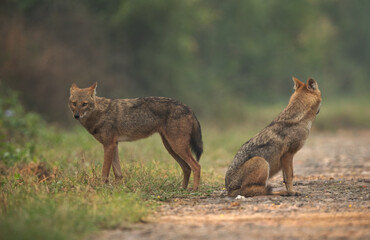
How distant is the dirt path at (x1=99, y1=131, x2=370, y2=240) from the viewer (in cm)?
526

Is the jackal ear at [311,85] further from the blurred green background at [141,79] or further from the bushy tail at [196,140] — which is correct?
the blurred green background at [141,79]

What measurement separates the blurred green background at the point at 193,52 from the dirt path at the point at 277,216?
1159 cm

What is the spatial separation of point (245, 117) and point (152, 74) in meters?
4.94

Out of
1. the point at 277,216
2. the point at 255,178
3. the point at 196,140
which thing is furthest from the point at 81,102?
the point at 277,216

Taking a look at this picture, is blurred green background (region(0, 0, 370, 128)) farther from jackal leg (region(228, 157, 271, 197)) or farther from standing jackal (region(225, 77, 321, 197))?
jackal leg (region(228, 157, 271, 197))

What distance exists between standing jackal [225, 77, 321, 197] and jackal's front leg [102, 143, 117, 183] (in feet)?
6.26

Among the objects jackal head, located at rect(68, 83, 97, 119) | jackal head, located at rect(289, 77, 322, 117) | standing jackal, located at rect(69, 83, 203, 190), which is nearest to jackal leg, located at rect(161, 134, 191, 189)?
standing jackal, located at rect(69, 83, 203, 190)

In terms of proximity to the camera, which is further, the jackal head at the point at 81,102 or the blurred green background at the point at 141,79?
the jackal head at the point at 81,102

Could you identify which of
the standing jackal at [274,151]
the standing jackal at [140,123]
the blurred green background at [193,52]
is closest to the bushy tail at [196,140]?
the standing jackal at [140,123]

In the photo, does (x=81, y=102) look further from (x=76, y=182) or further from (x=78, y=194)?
Answer: (x=78, y=194)

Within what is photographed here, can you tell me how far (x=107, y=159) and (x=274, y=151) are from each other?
8.70 feet

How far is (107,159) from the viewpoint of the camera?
339 inches

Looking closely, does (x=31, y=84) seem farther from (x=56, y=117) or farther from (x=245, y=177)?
(x=245, y=177)

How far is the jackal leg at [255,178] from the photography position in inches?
302
